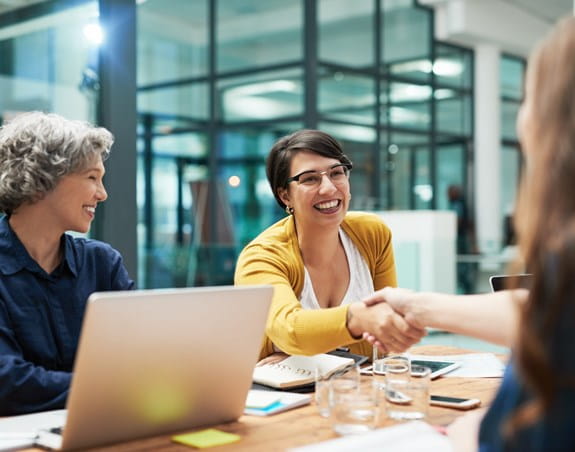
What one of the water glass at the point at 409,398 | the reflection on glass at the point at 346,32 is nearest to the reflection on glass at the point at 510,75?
the reflection on glass at the point at 346,32

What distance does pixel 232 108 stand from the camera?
27.2 feet

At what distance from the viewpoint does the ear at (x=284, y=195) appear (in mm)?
2615

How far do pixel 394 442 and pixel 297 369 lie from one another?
78cm

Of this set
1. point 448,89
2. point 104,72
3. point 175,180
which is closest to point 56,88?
point 104,72

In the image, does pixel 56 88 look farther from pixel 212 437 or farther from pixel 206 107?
pixel 206 107

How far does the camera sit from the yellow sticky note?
137cm

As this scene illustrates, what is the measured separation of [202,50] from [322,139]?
19.7 feet

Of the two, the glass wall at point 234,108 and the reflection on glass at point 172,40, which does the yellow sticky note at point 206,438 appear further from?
the reflection on glass at point 172,40

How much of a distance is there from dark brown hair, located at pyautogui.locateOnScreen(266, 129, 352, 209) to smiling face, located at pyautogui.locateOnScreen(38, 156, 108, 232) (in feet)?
2.36

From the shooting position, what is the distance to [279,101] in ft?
26.5

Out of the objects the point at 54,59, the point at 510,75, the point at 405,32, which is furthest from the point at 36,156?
the point at 510,75

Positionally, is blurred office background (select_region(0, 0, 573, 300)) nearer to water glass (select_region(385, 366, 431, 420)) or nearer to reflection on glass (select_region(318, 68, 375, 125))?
reflection on glass (select_region(318, 68, 375, 125))

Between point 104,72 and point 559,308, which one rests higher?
point 104,72

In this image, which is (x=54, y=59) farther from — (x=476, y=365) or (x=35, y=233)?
(x=476, y=365)
